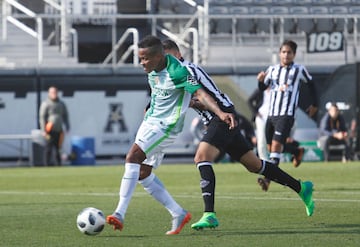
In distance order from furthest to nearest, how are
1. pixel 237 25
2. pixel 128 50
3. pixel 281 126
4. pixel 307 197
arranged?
pixel 237 25 < pixel 128 50 < pixel 281 126 < pixel 307 197

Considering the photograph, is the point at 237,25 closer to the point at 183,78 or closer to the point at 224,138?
the point at 224,138

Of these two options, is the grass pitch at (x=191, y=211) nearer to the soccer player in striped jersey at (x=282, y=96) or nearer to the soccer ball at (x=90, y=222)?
the soccer ball at (x=90, y=222)

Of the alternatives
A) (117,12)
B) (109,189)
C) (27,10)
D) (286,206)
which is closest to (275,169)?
(286,206)

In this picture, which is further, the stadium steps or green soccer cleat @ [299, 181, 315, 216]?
the stadium steps

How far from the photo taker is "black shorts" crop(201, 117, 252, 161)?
10875 mm

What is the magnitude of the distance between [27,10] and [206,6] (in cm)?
531

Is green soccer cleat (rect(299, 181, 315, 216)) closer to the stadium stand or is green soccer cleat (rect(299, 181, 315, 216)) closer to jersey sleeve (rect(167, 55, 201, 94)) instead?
jersey sleeve (rect(167, 55, 201, 94))

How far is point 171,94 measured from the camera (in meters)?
10.1

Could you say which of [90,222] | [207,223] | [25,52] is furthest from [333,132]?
[90,222]

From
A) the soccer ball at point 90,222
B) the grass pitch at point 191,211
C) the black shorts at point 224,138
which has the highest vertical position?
the black shorts at point 224,138

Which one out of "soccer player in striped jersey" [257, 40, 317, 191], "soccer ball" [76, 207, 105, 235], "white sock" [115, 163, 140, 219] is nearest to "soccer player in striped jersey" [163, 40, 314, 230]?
"white sock" [115, 163, 140, 219]

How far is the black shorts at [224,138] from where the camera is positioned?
35.7 feet

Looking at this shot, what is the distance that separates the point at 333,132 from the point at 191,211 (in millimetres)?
16694

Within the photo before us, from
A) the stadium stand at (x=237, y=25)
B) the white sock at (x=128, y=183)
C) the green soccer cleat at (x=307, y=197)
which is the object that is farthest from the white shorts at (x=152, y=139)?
the stadium stand at (x=237, y=25)
